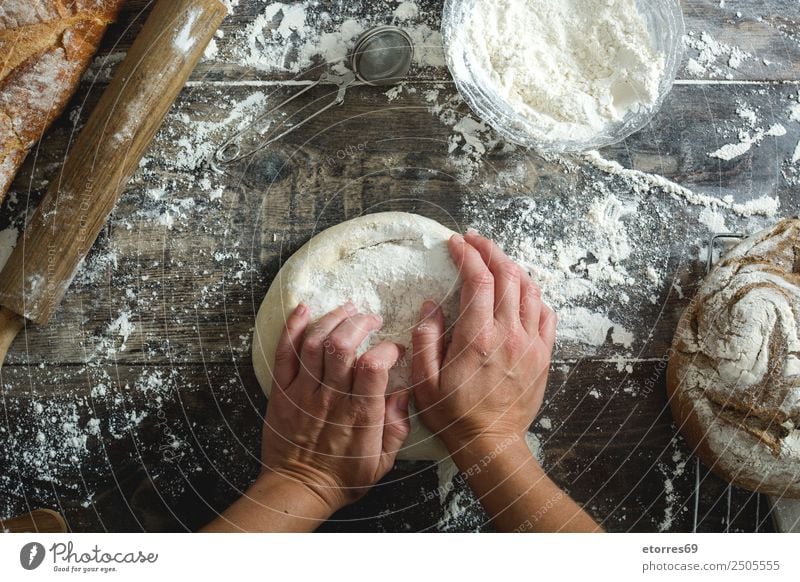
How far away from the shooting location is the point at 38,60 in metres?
0.79

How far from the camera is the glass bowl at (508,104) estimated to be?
0.84 meters

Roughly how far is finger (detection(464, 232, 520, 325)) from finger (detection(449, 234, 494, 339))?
20 mm

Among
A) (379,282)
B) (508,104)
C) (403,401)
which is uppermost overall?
(508,104)

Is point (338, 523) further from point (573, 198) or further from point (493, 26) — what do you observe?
point (493, 26)

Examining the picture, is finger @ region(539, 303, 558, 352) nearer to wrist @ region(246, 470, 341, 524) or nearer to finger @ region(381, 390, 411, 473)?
finger @ region(381, 390, 411, 473)

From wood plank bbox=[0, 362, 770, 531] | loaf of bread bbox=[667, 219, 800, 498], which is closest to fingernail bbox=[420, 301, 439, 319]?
wood plank bbox=[0, 362, 770, 531]

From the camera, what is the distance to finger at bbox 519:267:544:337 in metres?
0.80

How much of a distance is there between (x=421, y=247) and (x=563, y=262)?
0.23 metres

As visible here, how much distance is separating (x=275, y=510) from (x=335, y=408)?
0.15 metres

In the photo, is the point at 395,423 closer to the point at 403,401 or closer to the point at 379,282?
the point at 403,401

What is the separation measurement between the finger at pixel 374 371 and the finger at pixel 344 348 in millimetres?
14

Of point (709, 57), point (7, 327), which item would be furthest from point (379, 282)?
point (709, 57)

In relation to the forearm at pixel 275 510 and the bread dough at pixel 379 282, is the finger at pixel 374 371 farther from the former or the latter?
the forearm at pixel 275 510

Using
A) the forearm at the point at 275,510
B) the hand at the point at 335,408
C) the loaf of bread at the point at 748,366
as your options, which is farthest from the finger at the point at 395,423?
the loaf of bread at the point at 748,366
